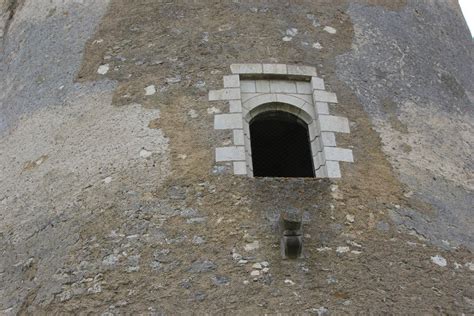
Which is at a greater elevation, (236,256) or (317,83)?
(317,83)

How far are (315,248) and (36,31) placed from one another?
433 cm

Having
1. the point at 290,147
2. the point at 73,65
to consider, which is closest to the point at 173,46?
the point at 73,65

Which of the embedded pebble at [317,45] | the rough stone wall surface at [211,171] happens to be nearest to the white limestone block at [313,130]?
the rough stone wall surface at [211,171]

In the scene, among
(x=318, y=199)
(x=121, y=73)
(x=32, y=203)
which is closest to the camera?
(x=318, y=199)

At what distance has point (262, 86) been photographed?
22.7 feet

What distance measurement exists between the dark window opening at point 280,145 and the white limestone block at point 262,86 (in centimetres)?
22

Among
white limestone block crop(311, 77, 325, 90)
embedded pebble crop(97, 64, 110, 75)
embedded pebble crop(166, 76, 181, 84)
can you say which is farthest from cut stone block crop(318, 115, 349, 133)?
embedded pebble crop(97, 64, 110, 75)

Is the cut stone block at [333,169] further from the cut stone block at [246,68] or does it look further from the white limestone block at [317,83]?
the cut stone block at [246,68]

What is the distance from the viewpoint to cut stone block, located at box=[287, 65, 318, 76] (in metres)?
7.00

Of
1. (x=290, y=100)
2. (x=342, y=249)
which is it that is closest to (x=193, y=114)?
(x=290, y=100)

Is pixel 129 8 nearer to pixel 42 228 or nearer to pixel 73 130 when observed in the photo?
pixel 73 130

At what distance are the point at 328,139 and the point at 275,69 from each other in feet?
3.03

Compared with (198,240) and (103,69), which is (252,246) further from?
(103,69)

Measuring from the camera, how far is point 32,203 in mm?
6520
